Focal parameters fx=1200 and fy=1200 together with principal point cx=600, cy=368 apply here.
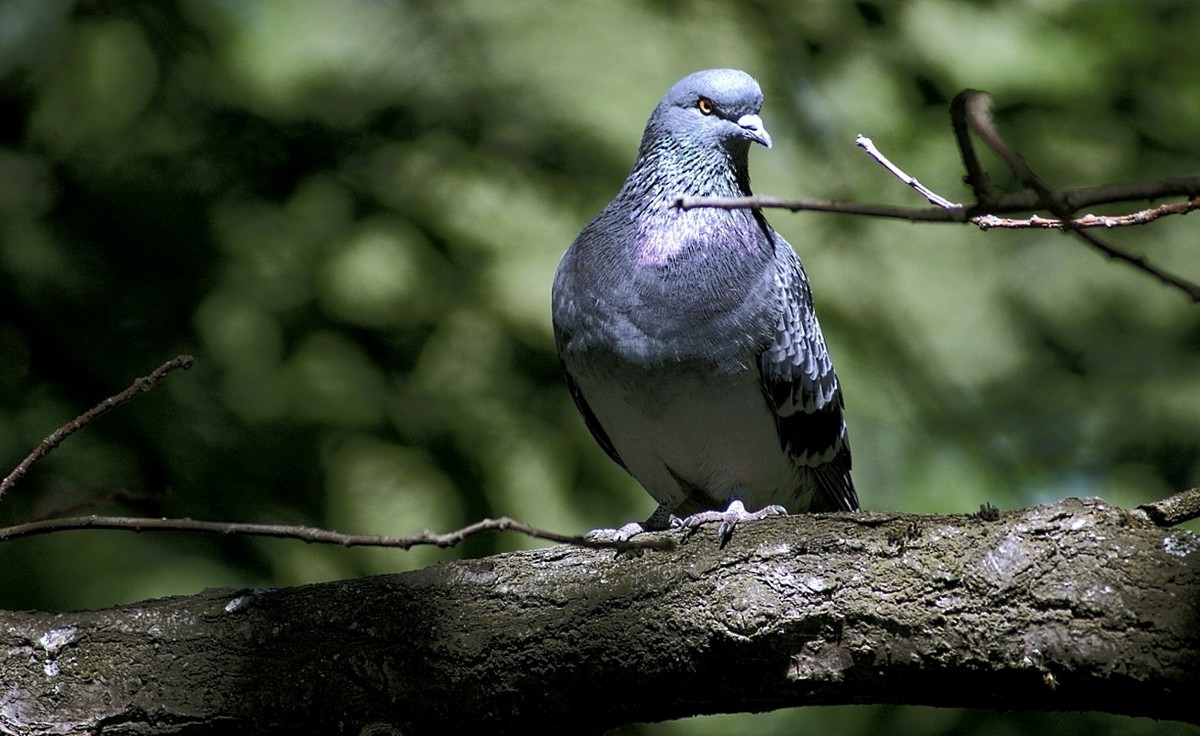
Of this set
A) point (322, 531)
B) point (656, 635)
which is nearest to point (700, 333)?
point (656, 635)

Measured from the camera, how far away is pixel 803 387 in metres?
4.87

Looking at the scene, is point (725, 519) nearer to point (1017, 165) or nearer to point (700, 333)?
point (700, 333)

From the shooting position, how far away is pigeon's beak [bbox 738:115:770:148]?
15.7ft

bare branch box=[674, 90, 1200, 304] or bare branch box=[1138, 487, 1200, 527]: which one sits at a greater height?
bare branch box=[1138, 487, 1200, 527]

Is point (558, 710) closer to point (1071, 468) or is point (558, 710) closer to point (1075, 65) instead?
point (1071, 468)

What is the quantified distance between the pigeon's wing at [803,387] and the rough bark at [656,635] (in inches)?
58.3

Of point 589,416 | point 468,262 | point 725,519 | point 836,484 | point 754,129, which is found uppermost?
point 468,262

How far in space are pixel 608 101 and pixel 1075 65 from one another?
2.97m

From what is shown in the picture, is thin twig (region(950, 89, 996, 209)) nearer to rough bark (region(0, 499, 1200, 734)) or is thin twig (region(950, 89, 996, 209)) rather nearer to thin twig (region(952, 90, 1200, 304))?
thin twig (region(952, 90, 1200, 304))

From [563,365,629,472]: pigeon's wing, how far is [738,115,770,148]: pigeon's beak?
1.23 metres

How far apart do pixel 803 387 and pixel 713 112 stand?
3.95 feet

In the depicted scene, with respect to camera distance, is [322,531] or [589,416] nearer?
[322,531]

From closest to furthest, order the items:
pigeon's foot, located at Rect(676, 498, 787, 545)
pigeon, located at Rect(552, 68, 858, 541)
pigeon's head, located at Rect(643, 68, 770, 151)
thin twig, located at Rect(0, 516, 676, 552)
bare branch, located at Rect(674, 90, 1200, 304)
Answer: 1. bare branch, located at Rect(674, 90, 1200, 304)
2. thin twig, located at Rect(0, 516, 676, 552)
3. pigeon's foot, located at Rect(676, 498, 787, 545)
4. pigeon, located at Rect(552, 68, 858, 541)
5. pigeon's head, located at Rect(643, 68, 770, 151)

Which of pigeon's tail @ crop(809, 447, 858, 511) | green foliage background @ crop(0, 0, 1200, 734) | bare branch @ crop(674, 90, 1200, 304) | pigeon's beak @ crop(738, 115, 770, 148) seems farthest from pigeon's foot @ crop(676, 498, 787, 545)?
green foliage background @ crop(0, 0, 1200, 734)
